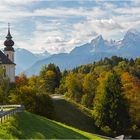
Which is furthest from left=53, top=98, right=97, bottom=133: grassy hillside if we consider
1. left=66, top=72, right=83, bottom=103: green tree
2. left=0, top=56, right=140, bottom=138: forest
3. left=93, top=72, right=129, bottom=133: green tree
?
left=66, top=72, right=83, bottom=103: green tree

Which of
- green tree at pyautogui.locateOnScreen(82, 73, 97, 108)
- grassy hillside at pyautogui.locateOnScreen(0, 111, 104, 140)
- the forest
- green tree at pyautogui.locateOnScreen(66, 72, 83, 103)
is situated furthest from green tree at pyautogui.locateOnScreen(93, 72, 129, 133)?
grassy hillside at pyautogui.locateOnScreen(0, 111, 104, 140)

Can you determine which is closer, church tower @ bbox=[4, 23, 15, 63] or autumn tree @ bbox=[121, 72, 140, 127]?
autumn tree @ bbox=[121, 72, 140, 127]

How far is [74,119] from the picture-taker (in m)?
102

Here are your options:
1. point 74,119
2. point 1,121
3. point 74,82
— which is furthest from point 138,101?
point 1,121

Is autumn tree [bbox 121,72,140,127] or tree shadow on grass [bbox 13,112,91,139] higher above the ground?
tree shadow on grass [bbox 13,112,91,139]

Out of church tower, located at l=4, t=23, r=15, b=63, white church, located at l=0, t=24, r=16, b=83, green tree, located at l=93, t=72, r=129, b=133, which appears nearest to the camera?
green tree, located at l=93, t=72, r=129, b=133

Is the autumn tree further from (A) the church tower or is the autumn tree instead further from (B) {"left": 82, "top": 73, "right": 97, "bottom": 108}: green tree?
(A) the church tower

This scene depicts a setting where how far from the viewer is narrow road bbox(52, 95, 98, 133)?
98488 millimetres

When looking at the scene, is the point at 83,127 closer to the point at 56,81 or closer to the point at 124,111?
the point at 124,111

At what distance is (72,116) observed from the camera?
339 feet

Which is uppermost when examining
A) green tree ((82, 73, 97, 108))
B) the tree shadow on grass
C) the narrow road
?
the tree shadow on grass

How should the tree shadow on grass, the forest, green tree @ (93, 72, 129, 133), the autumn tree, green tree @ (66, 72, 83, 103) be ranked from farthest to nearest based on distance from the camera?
green tree @ (66, 72, 83, 103)
the autumn tree
green tree @ (93, 72, 129, 133)
the forest
the tree shadow on grass

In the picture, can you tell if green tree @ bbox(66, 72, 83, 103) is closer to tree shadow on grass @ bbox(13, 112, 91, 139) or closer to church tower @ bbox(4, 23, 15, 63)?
church tower @ bbox(4, 23, 15, 63)

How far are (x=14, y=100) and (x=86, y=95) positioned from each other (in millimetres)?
45096
